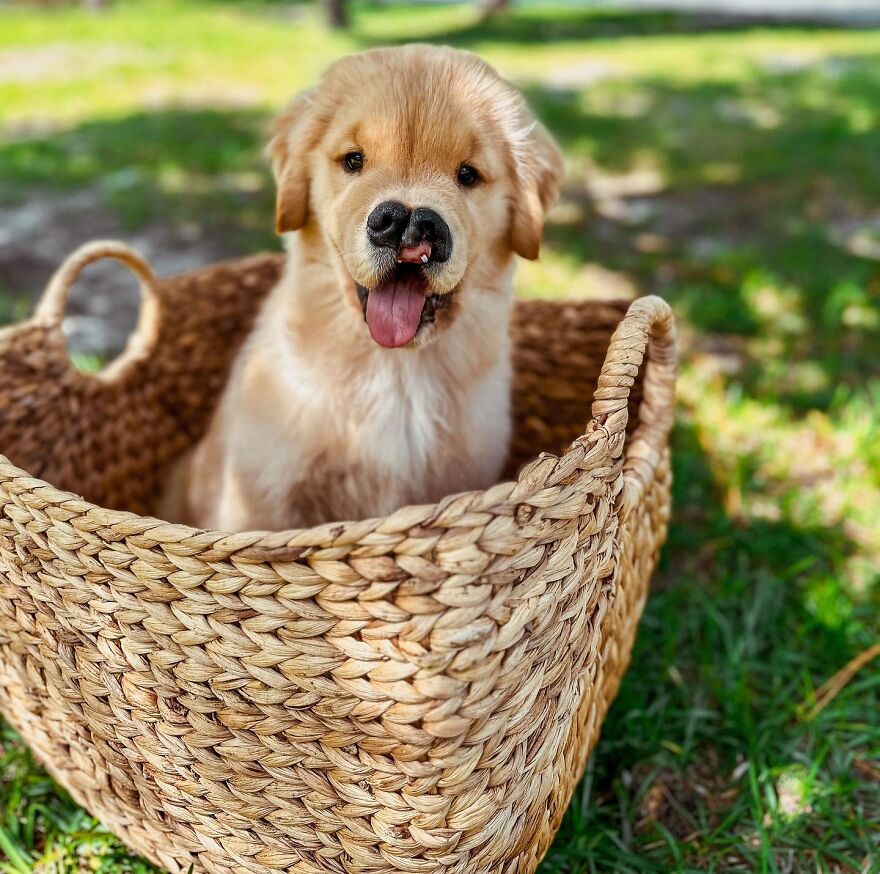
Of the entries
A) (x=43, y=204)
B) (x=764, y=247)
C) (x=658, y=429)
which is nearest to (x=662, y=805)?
(x=658, y=429)

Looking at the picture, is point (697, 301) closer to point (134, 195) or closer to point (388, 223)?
point (388, 223)

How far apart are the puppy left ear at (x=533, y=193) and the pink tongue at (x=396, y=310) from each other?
1.22 ft

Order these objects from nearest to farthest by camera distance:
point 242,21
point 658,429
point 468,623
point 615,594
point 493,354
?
1. point 468,623
2. point 615,594
3. point 658,429
4. point 493,354
5. point 242,21

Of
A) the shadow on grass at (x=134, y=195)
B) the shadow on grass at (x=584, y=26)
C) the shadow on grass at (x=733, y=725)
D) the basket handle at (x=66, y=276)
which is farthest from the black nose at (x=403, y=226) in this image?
the shadow on grass at (x=584, y=26)

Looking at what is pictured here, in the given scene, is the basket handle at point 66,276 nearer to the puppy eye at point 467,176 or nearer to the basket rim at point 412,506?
the basket rim at point 412,506

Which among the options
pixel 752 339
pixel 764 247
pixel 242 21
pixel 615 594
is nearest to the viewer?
pixel 615 594

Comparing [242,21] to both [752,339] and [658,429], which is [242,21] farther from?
Result: [658,429]

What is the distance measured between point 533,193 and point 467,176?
0.64ft

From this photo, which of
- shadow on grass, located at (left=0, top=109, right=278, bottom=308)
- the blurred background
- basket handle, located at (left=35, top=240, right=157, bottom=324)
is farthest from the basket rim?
shadow on grass, located at (left=0, top=109, right=278, bottom=308)

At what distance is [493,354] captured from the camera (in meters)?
2.21

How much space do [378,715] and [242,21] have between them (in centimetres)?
1368

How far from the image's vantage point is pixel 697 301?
13.1ft

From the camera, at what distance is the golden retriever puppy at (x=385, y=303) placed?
1.89 m

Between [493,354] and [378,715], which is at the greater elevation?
[493,354]
